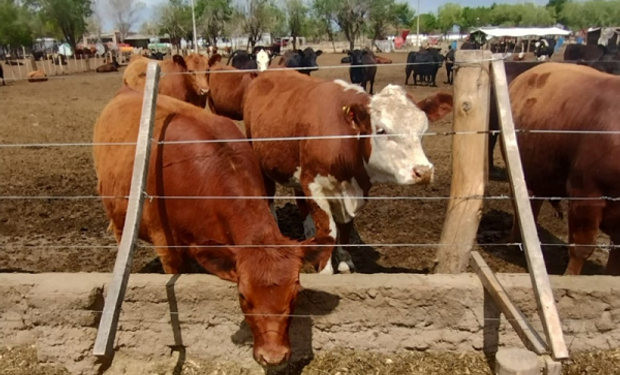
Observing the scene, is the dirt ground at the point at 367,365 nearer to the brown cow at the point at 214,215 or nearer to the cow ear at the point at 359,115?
the brown cow at the point at 214,215

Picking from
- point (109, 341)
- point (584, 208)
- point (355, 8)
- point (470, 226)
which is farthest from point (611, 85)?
point (355, 8)

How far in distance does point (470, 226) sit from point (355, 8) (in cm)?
6130

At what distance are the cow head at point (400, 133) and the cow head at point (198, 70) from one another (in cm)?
669

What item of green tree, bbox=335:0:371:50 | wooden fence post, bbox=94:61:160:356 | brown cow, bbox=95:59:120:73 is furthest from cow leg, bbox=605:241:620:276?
green tree, bbox=335:0:371:50

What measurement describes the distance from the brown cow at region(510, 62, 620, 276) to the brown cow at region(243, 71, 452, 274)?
121 centimetres

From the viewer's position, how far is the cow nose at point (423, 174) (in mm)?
3715

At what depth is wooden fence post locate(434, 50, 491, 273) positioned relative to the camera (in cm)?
332

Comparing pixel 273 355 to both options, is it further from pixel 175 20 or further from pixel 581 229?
pixel 175 20

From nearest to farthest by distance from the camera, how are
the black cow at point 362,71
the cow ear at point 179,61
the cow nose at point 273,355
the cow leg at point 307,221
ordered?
the cow nose at point 273,355
the cow leg at point 307,221
the cow ear at point 179,61
the black cow at point 362,71

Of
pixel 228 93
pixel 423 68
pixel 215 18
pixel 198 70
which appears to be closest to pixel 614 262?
pixel 228 93

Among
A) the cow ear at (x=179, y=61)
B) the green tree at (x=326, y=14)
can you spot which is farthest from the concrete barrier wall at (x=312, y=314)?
the green tree at (x=326, y=14)

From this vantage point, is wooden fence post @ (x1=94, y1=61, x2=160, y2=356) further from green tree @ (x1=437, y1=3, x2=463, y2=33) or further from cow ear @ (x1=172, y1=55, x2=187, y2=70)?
green tree @ (x1=437, y1=3, x2=463, y2=33)

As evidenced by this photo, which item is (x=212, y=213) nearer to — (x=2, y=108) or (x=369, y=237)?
(x=369, y=237)

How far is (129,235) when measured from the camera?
2895mm
